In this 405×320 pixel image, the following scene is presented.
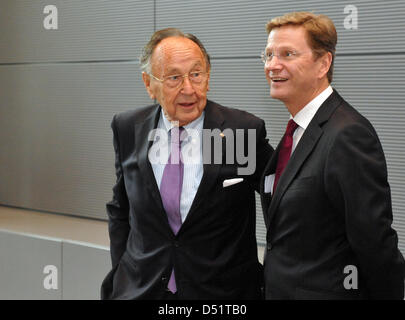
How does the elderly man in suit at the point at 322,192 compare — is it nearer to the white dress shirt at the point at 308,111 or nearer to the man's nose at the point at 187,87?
the white dress shirt at the point at 308,111

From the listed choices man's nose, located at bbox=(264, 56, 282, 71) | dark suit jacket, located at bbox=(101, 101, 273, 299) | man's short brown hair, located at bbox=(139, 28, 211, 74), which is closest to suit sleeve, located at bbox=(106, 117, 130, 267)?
dark suit jacket, located at bbox=(101, 101, 273, 299)

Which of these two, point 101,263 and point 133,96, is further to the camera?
point 133,96

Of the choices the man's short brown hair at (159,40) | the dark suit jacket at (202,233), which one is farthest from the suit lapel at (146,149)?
the man's short brown hair at (159,40)

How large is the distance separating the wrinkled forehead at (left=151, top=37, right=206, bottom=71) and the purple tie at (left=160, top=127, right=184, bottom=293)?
0.18m

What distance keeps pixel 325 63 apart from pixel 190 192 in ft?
1.68

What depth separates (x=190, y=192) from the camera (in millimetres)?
1725

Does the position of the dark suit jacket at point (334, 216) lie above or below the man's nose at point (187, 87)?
below

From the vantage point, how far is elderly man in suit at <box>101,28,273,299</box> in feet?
5.60

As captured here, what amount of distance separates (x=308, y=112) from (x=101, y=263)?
168 centimetres

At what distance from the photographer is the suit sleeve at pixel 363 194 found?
139 centimetres

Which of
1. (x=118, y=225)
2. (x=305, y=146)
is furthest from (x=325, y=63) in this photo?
(x=118, y=225)

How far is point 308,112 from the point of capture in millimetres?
1560
